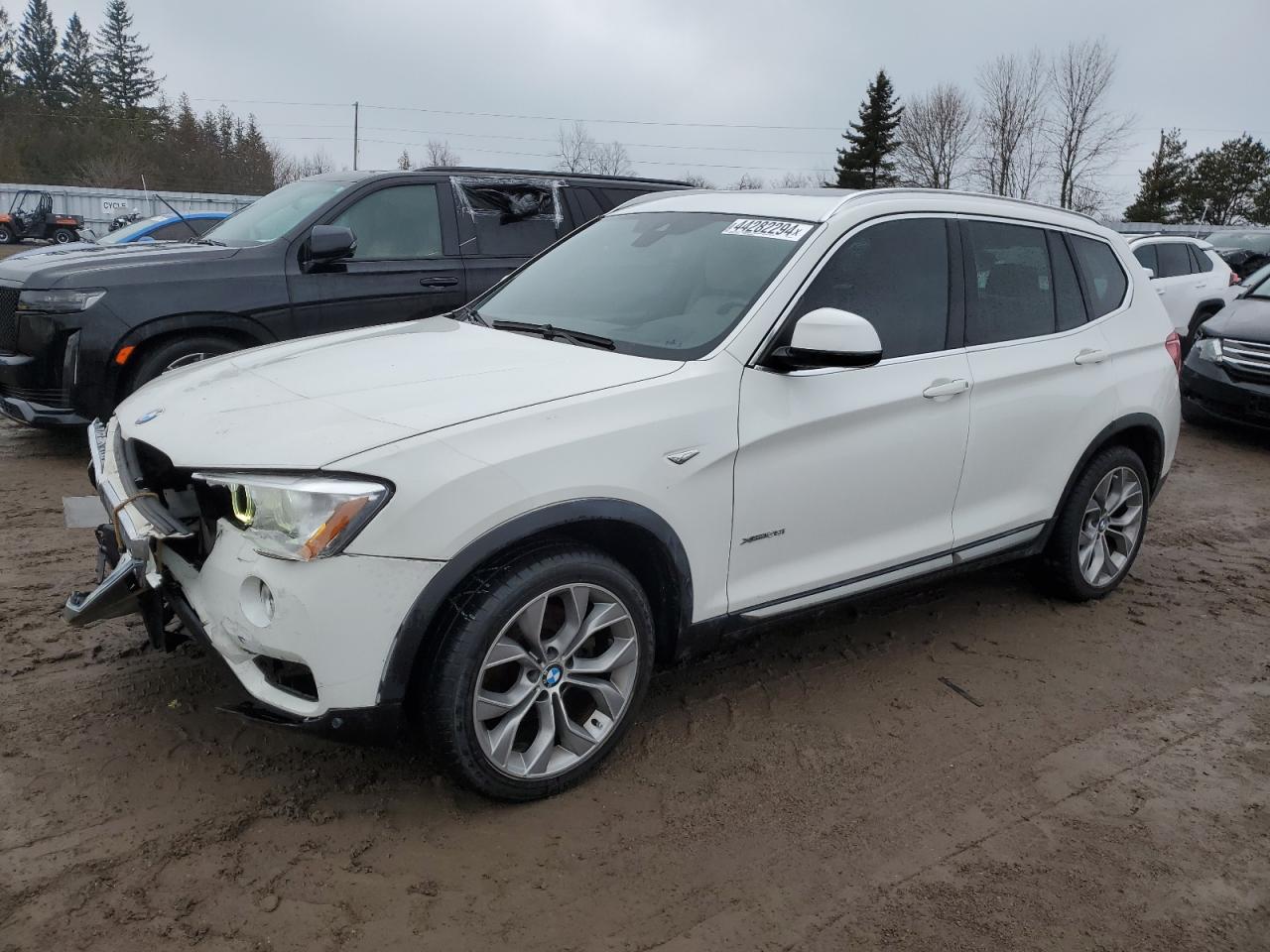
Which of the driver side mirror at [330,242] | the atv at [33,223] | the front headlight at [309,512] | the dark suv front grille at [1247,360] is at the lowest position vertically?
the front headlight at [309,512]

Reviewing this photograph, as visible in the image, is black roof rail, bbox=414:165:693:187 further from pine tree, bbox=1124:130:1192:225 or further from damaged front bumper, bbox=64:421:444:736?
pine tree, bbox=1124:130:1192:225

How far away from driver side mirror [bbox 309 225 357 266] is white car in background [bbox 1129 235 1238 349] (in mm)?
9462

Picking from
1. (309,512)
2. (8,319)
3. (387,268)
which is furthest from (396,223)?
(309,512)

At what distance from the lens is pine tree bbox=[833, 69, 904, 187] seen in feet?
191

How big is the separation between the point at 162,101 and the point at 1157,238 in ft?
231

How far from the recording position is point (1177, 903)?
8.77 ft

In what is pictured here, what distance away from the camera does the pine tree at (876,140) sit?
5828cm

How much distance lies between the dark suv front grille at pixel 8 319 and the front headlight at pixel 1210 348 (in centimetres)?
972

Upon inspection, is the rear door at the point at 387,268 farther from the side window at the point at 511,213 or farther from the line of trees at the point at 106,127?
the line of trees at the point at 106,127

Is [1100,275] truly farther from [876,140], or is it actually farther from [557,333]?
[876,140]

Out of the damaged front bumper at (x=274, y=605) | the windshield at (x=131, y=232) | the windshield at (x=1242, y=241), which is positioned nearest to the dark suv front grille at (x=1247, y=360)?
the damaged front bumper at (x=274, y=605)

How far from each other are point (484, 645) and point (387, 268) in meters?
4.52

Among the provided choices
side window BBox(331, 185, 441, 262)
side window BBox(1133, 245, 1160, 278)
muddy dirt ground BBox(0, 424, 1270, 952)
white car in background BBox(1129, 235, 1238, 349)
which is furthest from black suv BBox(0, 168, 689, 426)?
white car in background BBox(1129, 235, 1238, 349)

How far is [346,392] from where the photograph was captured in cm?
294
